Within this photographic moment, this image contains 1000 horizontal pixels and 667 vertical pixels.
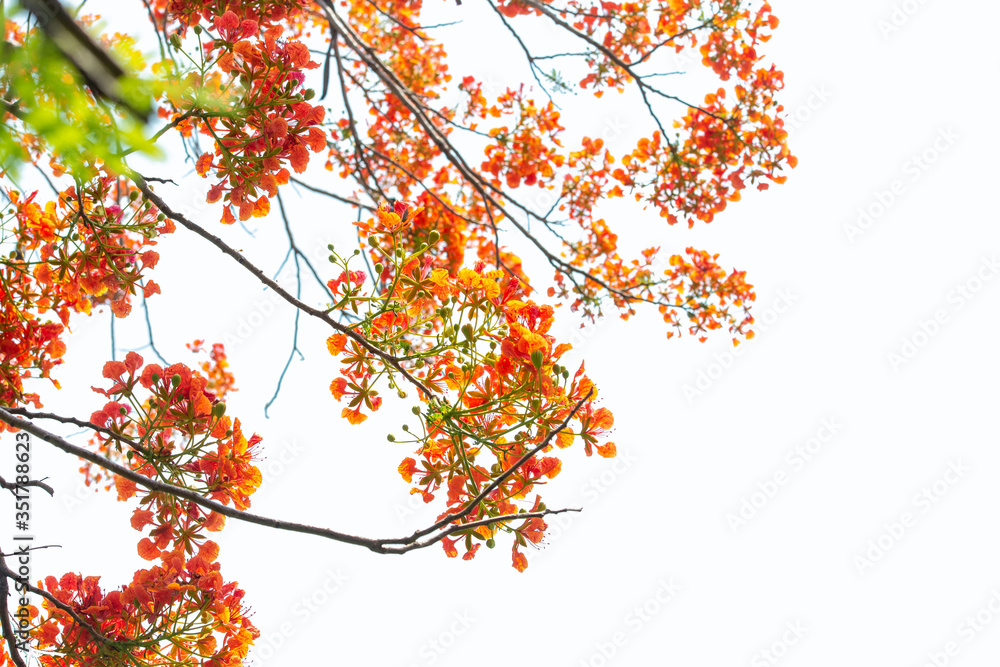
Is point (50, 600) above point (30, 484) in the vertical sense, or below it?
below

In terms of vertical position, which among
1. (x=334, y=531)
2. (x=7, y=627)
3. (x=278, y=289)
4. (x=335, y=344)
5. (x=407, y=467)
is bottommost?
(x=334, y=531)

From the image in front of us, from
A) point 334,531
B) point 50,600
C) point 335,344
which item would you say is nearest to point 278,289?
point 335,344

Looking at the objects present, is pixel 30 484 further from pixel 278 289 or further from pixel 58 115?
pixel 58 115

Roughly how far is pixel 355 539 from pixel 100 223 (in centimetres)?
162

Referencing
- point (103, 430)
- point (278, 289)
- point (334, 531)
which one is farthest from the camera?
point (278, 289)

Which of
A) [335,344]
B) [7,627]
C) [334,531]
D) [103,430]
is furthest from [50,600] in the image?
[334,531]

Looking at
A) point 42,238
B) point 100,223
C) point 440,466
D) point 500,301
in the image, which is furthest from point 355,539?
point 42,238

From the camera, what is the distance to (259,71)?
189 centimetres

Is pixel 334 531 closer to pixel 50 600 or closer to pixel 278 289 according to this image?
pixel 278 289

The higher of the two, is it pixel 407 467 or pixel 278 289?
pixel 278 289

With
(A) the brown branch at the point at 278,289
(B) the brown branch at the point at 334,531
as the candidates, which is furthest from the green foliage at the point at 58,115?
(A) the brown branch at the point at 278,289

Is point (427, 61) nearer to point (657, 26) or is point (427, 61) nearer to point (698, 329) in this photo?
point (657, 26)

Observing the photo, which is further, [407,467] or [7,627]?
[7,627]

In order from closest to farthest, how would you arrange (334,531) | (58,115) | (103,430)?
1. (58,115)
2. (334,531)
3. (103,430)
